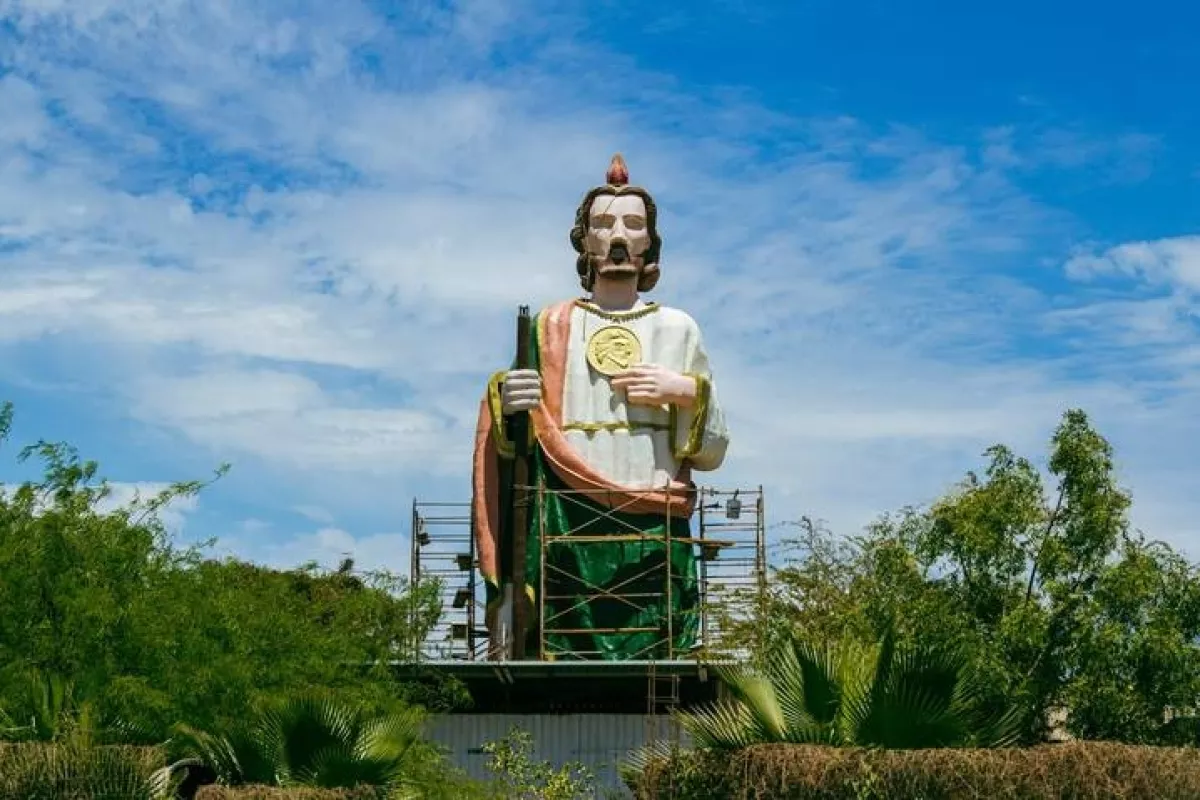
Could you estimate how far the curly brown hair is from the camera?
2677 centimetres

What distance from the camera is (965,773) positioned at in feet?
45.1

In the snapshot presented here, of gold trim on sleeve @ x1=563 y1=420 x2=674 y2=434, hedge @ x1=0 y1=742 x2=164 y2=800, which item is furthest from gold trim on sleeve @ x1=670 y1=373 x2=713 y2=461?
hedge @ x1=0 y1=742 x2=164 y2=800

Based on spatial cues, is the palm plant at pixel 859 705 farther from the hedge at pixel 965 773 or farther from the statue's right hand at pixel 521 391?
the statue's right hand at pixel 521 391

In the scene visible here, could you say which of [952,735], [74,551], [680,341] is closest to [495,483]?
[680,341]

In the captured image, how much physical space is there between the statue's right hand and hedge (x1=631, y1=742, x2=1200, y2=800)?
1100 cm

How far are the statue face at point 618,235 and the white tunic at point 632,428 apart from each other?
0.98m

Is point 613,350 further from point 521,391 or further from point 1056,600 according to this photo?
point 1056,600

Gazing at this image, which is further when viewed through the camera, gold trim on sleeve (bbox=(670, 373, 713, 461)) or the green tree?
gold trim on sleeve (bbox=(670, 373, 713, 461))

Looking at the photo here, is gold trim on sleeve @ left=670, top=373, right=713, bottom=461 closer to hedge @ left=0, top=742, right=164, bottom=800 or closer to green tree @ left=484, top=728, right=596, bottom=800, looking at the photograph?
green tree @ left=484, top=728, right=596, bottom=800

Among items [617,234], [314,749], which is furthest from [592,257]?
[314,749]

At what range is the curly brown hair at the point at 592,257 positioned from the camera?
26.8 m

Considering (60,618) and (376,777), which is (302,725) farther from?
(60,618)

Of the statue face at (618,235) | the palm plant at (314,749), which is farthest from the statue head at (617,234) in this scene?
the palm plant at (314,749)

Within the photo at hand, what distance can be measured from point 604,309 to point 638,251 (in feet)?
3.01
